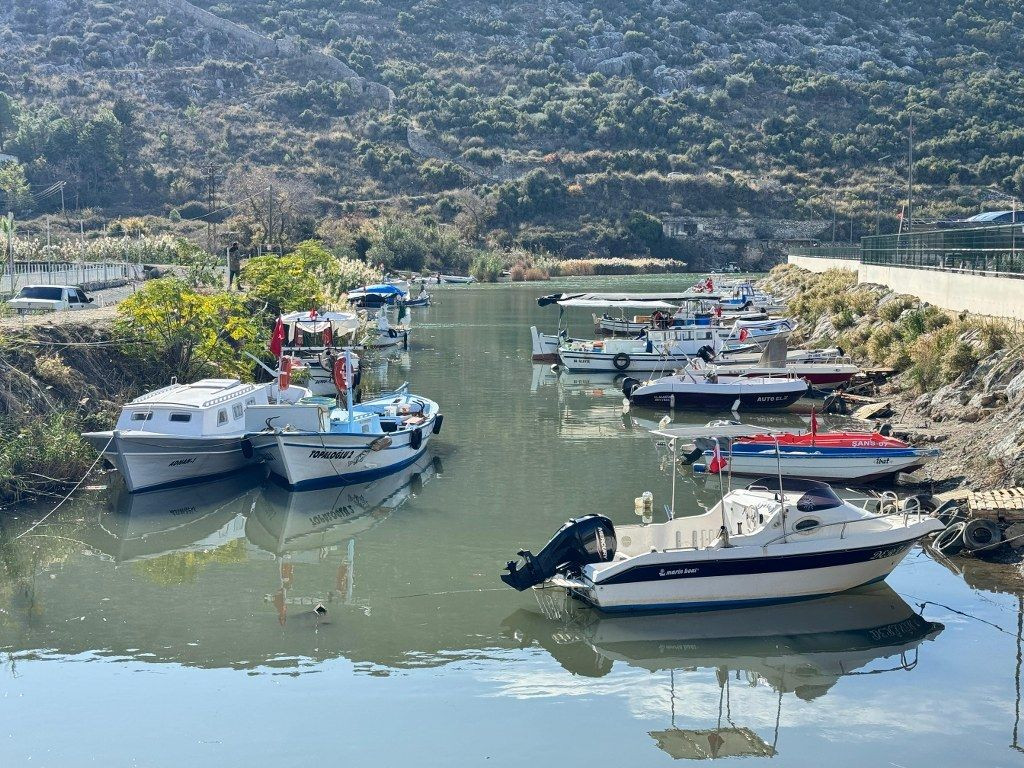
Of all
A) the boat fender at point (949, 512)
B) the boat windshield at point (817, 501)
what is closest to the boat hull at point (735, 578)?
the boat windshield at point (817, 501)

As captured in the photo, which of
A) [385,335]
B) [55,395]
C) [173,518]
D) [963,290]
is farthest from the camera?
[385,335]

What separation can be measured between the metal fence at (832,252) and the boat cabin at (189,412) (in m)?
54.3

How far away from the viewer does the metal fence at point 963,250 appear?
1537 inches

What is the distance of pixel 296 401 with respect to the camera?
3212 cm

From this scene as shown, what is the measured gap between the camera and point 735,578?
19609 millimetres

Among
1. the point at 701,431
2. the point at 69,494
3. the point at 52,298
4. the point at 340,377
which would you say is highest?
the point at 52,298

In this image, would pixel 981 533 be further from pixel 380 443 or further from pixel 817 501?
pixel 380 443

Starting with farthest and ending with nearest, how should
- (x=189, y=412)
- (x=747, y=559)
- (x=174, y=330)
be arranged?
1. (x=174, y=330)
2. (x=189, y=412)
3. (x=747, y=559)

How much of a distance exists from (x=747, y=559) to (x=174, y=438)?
48.2ft

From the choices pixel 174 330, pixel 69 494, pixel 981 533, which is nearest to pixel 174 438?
pixel 69 494

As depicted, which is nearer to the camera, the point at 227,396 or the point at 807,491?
the point at 807,491

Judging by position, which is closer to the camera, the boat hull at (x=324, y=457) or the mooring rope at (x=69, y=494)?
the mooring rope at (x=69, y=494)

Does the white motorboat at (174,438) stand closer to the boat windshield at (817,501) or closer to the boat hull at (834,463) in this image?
the boat hull at (834,463)

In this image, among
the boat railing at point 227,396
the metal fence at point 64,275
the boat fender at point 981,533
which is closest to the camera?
the boat fender at point 981,533
